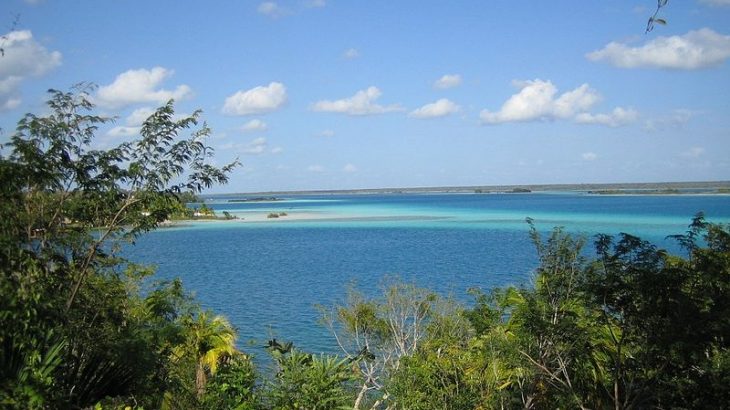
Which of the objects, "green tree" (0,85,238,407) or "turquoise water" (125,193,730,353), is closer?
"green tree" (0,85,238,407)

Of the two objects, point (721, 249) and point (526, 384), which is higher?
point (721, 249)

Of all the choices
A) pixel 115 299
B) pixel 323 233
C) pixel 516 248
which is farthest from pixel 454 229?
pixel 115 299

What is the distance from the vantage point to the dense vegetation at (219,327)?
6.30m

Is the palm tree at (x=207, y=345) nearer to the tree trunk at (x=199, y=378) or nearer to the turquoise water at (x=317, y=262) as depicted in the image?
the tree trunk at (x=199, y=378)

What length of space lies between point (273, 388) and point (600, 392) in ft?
29.3

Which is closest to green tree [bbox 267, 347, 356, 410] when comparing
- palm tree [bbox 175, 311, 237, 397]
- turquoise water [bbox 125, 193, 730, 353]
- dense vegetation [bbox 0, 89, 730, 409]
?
dense vegetation [bbox 0, 89, 730, 409]

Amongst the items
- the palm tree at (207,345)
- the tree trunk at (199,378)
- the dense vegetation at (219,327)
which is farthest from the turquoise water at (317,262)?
the dense vegetation at (219,327)

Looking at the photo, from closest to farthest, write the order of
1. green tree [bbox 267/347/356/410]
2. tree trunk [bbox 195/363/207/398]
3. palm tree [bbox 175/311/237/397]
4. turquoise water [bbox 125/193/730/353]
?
green tree [bbox 267/347/356/410] → tree trunk [bbox 195/363/207/398] → palm tree [bbox 175/311/237/397] → turquoise water [bbox 125/193/730/353]

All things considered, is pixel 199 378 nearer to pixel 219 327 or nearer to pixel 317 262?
pixel 219 327

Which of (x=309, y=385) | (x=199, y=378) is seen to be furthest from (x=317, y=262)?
(x=309, y=385)

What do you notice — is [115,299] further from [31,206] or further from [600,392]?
[600,392]

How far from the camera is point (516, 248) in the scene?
57750mm

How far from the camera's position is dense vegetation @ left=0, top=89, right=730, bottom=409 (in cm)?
630

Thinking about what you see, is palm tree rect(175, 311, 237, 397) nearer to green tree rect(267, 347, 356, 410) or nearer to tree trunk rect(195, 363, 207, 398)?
tree trunk rect(195, 363, 207, 398)
